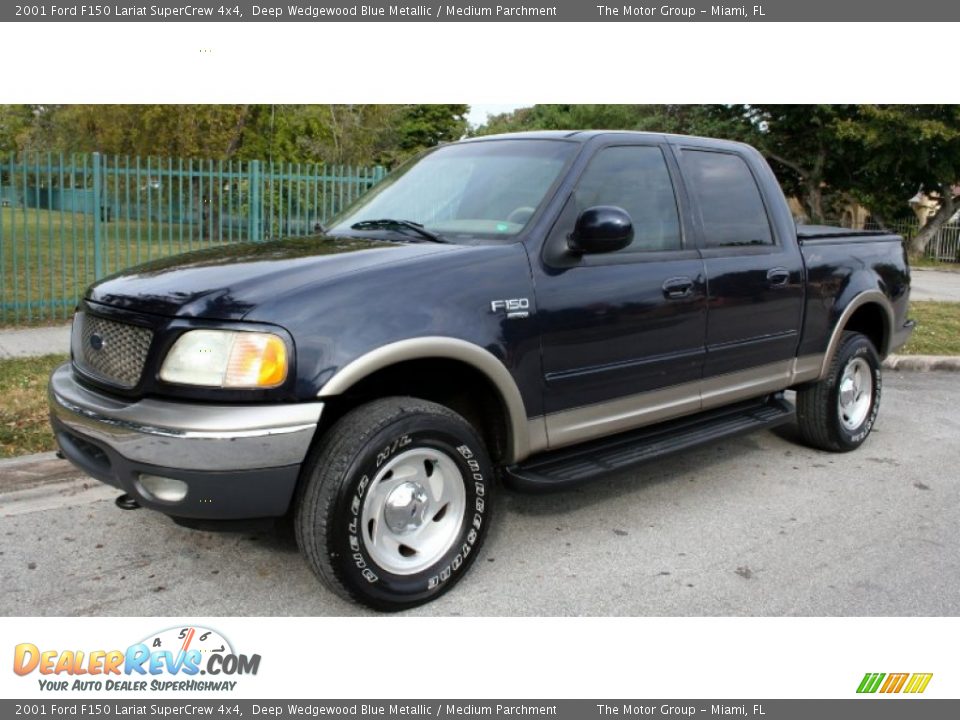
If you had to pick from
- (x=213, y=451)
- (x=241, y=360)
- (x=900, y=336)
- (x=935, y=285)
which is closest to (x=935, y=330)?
(x=900, y=336)

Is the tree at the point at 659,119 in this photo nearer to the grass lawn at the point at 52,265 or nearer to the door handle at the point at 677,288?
the grass lawn at the point at 52,265

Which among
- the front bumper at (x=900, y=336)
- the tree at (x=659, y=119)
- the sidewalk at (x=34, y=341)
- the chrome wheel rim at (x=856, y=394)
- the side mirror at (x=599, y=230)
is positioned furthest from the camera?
the tree at (x=659, y=119)

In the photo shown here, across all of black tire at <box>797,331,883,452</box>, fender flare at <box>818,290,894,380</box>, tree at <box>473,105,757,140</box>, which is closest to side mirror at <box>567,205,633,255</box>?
fender flare at <box>818,290,894,380</box>

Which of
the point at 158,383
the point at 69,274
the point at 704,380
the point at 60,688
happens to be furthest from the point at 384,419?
the point at 69,274

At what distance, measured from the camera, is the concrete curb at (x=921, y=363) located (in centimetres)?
896

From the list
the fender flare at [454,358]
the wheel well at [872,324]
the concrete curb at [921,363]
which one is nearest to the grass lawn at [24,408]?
the fender flare at [454,358]

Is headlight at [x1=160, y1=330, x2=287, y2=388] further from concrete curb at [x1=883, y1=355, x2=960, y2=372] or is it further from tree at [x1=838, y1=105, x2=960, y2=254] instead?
tree at [x1=838, y1=105, x2=960, y2=254]

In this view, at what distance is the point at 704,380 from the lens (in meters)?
4.57

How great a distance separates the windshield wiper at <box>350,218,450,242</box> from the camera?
394 centimetres

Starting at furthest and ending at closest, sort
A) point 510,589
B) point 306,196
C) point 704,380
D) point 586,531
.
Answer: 1. point 306,196
2. point 704,380
3. point 586,531
4. point 510,589

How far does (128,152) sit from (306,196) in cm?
1235

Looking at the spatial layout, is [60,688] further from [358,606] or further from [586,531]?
[586,531]

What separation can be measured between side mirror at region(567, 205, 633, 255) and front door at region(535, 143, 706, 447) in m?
0.07

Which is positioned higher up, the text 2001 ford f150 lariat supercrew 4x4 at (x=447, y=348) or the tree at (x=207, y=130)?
the tree at (x=207, y=130)
